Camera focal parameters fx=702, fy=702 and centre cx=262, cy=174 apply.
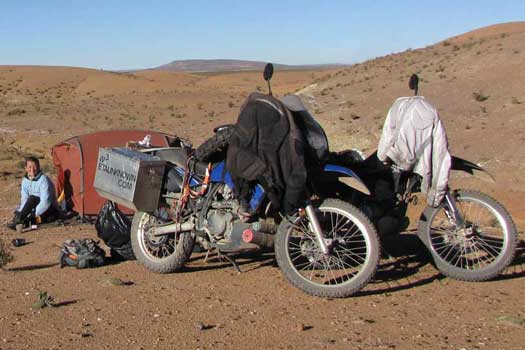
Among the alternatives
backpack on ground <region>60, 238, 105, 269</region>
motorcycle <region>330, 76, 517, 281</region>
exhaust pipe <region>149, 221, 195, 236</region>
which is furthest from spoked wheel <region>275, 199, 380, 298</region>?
backpack on ground <region>60, 238, 105, 269</region>

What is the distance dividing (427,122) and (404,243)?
2073mm

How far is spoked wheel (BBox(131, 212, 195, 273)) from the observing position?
617 cm

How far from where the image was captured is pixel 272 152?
5.21 metres

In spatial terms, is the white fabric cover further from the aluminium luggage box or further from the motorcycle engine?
the aluminium luggage box

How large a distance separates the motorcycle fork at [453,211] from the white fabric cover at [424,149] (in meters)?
0.10

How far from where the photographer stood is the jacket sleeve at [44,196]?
32.3ft

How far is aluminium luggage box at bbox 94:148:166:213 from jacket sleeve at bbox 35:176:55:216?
381cm

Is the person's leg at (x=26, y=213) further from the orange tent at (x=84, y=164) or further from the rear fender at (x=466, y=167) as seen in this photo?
the rear fender at (x=466, y=167)

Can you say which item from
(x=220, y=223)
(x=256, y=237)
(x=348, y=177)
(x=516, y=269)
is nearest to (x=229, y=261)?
(x=220, y=223)

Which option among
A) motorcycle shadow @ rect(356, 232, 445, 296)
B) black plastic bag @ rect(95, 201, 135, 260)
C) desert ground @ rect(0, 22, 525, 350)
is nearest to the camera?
desert ground @ rect(0, 22, 525, 350)

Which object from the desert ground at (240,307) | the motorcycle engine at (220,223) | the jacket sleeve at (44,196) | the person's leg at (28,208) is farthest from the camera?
the jacket sleeve at (44,196)

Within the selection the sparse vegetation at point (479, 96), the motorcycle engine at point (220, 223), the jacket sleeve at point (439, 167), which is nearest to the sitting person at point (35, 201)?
the motorcycle engine at point (220, 223)

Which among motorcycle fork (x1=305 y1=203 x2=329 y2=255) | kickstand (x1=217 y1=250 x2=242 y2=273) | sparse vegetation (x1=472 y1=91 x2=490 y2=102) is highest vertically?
sparse vegetation (x1=472 y1=91 x2=490 y2=102)

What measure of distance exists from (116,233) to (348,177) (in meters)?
2.48
